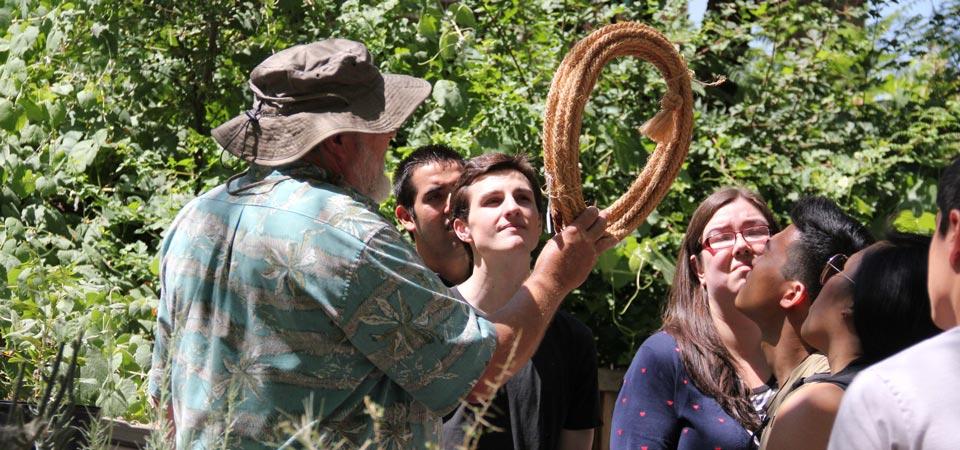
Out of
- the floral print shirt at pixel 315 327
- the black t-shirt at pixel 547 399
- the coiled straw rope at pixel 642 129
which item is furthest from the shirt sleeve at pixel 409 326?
the black t-shirt at pixel 547 399

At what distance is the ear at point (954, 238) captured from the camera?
1.57 m

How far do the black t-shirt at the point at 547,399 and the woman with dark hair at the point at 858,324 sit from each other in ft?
3.01

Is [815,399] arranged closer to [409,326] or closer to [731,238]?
[409,326]

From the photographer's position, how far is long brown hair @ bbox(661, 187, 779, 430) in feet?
10.8

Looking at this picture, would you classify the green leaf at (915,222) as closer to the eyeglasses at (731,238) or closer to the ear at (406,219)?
the eyeglasses at (731,238)

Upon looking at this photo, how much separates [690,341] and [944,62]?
10.9 feet

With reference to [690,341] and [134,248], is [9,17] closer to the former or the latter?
[134,248]

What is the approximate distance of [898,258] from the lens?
2.41m

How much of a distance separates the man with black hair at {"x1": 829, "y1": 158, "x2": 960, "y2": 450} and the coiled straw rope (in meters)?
1.29

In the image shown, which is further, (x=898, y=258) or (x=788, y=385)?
(x=788, y=385)

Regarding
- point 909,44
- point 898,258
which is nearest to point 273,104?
point 898,258

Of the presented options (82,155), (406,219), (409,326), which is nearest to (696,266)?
(406,219)

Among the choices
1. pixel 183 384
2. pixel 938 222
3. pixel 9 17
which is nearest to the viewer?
pixel 938 222

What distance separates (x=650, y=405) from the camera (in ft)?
10.9
